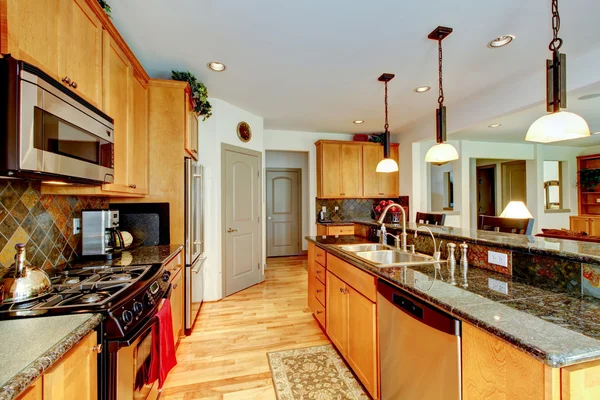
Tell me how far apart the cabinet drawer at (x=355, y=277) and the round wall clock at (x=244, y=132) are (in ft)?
7.74

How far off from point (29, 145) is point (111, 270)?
2.89 feet

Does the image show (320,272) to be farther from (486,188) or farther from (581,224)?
(486,188)

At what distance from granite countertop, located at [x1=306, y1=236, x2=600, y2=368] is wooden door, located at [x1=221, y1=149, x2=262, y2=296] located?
8.56 feet

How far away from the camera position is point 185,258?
258cm

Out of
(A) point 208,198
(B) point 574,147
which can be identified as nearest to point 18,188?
(A) point 208,198

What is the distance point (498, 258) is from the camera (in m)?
1.48

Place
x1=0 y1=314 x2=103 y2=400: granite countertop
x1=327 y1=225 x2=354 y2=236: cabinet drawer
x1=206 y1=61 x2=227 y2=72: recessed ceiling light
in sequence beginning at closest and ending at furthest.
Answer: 1. x1=0 y1=314 x2=103 y2=400: granite countertop
2. x1=206 y1=61 x2=227 y2=72: recessed ceiling light
3. x1=327 y1=225 x2=354 y2=236: cabinet drawer

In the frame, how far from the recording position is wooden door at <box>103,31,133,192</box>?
1.71 m

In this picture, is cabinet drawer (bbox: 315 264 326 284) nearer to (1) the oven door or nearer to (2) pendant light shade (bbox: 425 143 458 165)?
(2) pendant light shade (bbox: 425 143 458 165)

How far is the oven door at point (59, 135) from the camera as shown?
106cm

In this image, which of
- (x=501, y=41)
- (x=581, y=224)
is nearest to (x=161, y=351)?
(x=501, y=41)

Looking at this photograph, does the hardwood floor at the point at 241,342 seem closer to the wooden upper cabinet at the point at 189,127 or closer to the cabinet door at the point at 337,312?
the cabinet door at the point at 337,312

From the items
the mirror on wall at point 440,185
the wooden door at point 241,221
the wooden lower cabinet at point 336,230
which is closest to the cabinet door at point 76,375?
the wooden door at point 241,221

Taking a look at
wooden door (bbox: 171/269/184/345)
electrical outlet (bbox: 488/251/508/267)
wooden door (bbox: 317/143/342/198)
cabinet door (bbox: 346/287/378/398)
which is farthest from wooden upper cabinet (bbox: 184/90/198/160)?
electrical outlet (bbox: 488/251/508/267)
